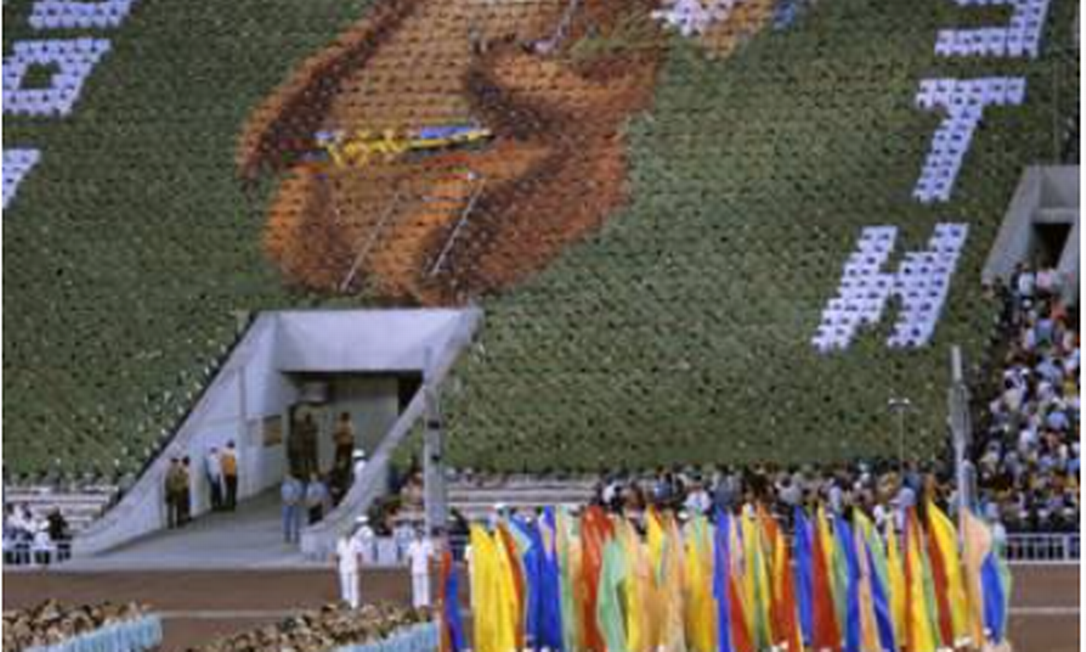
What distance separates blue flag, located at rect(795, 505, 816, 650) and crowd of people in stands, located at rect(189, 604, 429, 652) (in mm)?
3775

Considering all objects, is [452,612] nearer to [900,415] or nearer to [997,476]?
[997,476]

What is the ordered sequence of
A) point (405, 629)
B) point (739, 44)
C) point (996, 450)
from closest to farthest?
1. point (405, 629)
2. point (996, 450)
3. point (739, 44)

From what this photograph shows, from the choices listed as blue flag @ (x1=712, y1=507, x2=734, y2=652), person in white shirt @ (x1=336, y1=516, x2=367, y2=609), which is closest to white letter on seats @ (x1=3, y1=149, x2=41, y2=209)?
person in white shirt @ (x1=336, y1=516, x2=367, y2=609)

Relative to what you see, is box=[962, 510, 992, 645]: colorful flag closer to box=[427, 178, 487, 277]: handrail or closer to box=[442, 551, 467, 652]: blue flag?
box=[442, 551, 467, 652]: blue flag

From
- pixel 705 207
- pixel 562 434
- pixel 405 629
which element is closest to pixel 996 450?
pixel 562 434

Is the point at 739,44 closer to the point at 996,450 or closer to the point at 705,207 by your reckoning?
the point at 705,207

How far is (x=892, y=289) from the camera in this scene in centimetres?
5116

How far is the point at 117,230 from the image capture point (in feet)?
183

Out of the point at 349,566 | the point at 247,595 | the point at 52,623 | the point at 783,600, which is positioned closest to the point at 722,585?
the point at 783,600

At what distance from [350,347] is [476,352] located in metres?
2.75

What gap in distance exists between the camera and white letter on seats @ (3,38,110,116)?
5906 centimetres

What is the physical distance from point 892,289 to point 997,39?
279 inches

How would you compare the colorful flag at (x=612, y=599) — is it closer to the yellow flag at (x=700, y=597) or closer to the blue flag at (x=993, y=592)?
the yellow flag at (x=700, y=597)

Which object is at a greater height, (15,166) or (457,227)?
(15,166)
